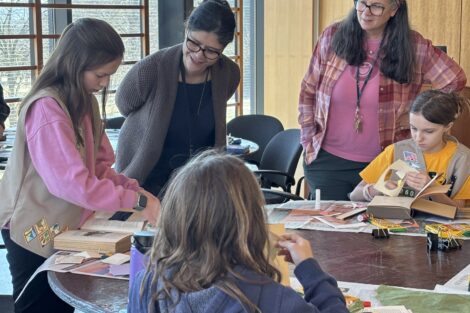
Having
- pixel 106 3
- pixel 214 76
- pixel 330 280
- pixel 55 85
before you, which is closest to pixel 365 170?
pixel 214 76

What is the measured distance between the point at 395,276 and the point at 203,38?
1.20m

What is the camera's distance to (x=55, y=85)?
8.09 ft

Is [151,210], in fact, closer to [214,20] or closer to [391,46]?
[214,20]

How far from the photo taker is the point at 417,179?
2984 millimetres

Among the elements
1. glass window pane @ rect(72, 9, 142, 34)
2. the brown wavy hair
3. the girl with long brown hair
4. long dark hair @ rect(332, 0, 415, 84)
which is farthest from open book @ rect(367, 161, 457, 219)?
glass window pane @ rect(72, 9, 142, 34)

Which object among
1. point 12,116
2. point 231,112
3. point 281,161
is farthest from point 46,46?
point 231,112

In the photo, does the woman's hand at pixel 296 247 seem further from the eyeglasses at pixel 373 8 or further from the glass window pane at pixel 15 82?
the glass window pane at pixel 15 82

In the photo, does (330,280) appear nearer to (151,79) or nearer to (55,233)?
(55,233)

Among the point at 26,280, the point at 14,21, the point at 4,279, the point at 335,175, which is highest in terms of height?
the point at 14,21

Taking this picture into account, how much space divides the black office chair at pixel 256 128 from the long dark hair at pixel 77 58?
331cm

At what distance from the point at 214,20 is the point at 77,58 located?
675 mm

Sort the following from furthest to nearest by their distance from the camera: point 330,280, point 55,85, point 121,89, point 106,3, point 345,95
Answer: point 106,3
point 345,95
point 121,89
point 55,85
point 330,280

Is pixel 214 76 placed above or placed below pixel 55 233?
above

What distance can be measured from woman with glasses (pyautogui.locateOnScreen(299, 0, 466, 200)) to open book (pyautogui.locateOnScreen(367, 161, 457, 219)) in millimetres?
539
